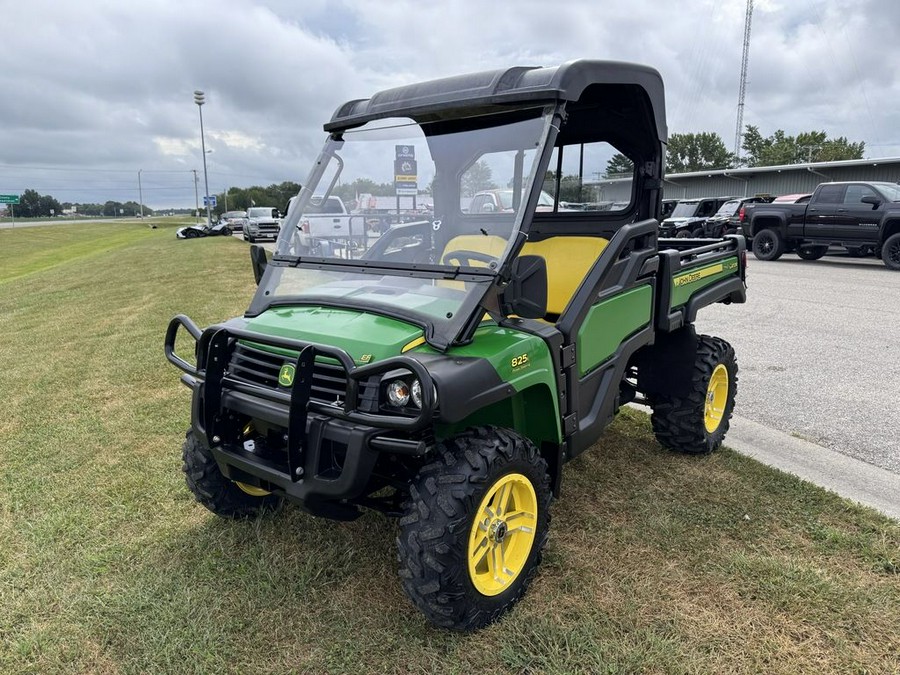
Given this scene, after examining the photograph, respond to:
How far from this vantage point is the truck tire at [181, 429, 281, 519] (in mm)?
3164

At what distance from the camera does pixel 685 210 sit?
2200 centimetres

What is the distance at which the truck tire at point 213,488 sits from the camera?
316cm

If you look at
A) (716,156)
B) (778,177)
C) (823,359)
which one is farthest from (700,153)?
(823,359)

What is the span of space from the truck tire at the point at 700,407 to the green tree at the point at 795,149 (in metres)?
64.9

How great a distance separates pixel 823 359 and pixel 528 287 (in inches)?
205

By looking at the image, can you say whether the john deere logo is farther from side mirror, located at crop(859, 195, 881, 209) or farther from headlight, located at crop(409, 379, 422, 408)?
side mirror, located at crop(859, 195, 881, 209)

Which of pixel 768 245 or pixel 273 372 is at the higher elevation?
pixel 768 245

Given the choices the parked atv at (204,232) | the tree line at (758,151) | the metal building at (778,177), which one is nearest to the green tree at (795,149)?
the tree line at (758,151)

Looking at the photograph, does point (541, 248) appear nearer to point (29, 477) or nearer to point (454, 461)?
point (454, 461)

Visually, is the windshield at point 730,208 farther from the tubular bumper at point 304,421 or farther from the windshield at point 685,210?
the tubular bumper at point 304,421

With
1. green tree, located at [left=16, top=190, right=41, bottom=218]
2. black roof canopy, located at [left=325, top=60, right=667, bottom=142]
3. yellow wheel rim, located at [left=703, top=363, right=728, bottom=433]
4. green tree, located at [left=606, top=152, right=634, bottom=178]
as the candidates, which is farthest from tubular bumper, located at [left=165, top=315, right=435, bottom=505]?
green tree, located at [left=16, top=190, right=41, bottom=218]

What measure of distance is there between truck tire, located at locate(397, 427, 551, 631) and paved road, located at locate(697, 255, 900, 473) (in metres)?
2.81

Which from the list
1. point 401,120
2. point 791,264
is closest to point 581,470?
point 401,120

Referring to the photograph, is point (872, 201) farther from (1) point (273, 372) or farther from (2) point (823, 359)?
(1) point (273, 372)
